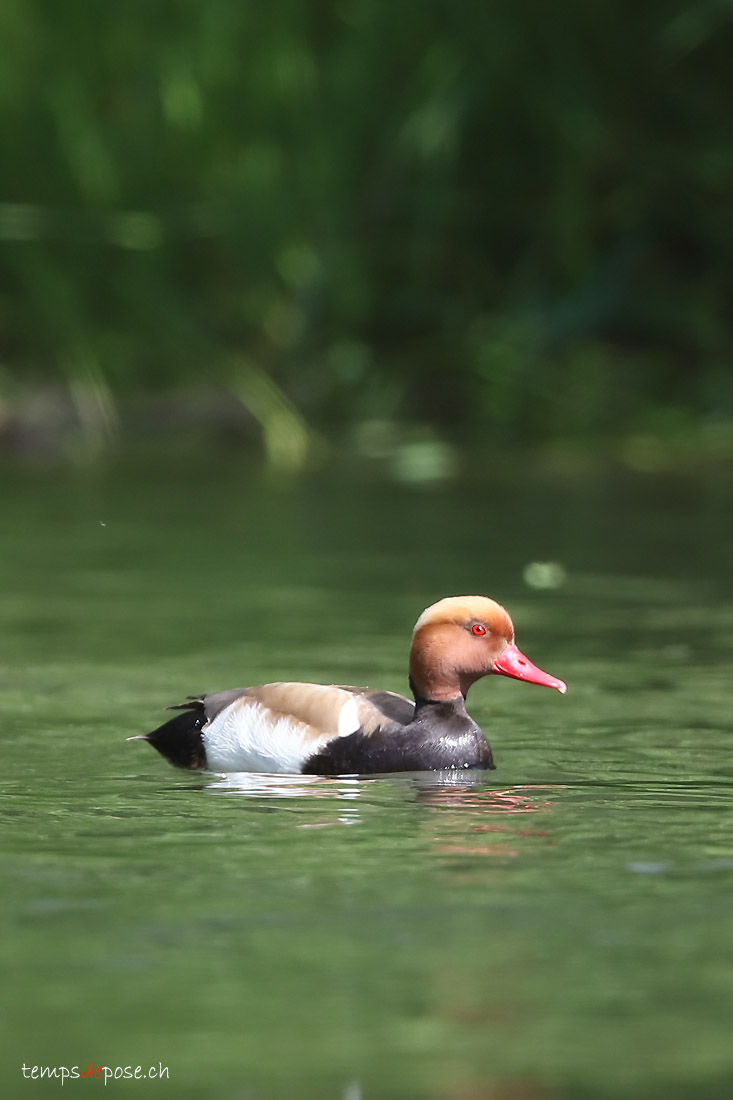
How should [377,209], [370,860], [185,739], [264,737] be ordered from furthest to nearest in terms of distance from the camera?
[377,209], [185,739], [264,737], [370,860]

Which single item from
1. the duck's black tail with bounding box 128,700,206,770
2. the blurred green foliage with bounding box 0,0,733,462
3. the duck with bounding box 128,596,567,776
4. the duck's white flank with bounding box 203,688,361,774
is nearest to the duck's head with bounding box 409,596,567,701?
the duck with bounding box 128,596,567,776

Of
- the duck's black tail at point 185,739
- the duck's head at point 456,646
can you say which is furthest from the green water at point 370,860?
the duck's head at point 456,646

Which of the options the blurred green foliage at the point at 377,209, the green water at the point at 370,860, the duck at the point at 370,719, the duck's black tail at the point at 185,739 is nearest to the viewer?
the green water at the point at 370,860

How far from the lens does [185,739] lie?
602 centimetres

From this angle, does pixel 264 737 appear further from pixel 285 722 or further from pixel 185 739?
pixel 185 739

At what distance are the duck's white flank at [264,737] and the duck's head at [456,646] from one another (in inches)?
8.2

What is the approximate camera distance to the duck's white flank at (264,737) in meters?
5.86

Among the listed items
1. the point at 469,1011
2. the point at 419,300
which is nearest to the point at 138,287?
the point at 419,300

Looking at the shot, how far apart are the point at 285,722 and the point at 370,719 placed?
0.21 m

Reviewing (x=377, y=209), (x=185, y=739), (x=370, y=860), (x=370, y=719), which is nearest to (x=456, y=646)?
(x=370, y=719)

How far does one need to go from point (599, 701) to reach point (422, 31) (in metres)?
9.00

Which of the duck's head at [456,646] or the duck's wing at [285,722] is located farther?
the duck's head at [456,646]

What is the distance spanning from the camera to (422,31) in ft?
49.8

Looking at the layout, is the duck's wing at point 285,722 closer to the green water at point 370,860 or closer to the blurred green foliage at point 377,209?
the green water at point 370,860
